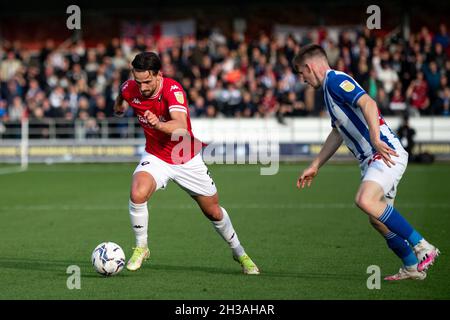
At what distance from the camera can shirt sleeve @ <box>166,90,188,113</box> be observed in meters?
8.62

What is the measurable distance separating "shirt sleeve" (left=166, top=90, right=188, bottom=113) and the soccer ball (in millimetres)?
1497

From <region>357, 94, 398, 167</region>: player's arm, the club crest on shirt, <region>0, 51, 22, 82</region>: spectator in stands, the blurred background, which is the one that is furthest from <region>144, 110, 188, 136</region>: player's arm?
<region>0, 51, 22, 82</region>: spectator in stands

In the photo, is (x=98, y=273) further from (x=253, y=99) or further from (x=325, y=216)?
(x=253, y=99)

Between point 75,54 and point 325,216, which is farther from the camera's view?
point 75,54

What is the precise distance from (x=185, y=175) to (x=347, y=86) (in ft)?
6.45

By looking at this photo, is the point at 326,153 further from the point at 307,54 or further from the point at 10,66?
the point at 10,66

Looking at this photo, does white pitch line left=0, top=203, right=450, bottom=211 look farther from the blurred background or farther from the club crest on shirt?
the blurred background

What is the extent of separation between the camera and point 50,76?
2911 centimetres

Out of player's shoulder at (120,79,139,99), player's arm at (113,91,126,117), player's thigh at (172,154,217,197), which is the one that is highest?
player's shoulder at (120,79,139,99)

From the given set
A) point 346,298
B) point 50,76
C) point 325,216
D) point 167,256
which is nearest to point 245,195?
point 325,216

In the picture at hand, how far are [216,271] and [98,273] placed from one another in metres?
1.17

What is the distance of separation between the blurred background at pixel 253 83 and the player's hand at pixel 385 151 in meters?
15.9

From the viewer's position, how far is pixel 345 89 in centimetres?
773

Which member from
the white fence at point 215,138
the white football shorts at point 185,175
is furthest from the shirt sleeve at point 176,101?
the white fence at point 215,138
